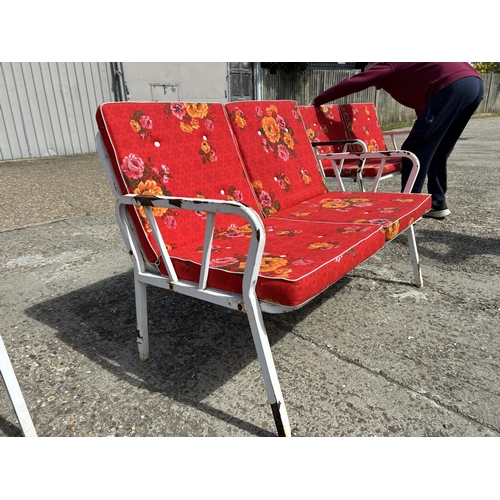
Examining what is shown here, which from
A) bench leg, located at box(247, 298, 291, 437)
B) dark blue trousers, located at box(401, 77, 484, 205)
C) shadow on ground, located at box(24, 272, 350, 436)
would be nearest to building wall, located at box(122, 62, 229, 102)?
dark blue trousers, located at box(401, 77, 484, 205)

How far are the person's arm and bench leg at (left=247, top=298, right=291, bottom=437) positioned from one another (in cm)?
246

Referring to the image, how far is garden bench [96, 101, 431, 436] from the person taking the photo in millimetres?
1341

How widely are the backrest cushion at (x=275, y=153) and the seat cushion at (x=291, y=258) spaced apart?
0.39m

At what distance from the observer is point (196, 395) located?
5.19 ft

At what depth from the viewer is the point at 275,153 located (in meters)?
2.45

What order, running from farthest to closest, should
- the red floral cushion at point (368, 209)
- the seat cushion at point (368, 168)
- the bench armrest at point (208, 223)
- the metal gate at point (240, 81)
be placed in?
the metal gate at point (240, 81) → the seat cushion at point (368, 168) → the red floral cushion at point (368, 209) → the bench armrest at point (208, 223)

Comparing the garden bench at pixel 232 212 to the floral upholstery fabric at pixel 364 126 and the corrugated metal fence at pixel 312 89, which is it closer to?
the floral upholstery fabric at pixel 364 126

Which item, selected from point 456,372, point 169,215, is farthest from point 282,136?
point 456,372

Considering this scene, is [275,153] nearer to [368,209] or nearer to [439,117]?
[368,209]

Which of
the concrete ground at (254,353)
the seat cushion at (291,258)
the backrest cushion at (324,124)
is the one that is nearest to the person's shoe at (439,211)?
the concrete ground at (254,353)

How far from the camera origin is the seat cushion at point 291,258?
131 cm

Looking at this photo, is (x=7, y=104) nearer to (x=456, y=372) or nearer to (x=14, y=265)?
(x=14, y=265)

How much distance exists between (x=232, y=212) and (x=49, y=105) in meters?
7.71

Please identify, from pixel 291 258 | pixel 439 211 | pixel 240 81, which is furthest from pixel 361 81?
pixel 240 81
